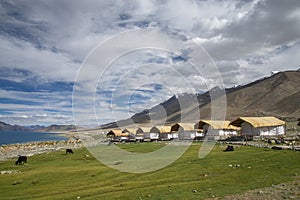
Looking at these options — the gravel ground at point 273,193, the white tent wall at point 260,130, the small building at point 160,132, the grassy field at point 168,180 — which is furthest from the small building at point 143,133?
the gravel ground at point 273,193

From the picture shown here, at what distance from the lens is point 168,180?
86.1 feet

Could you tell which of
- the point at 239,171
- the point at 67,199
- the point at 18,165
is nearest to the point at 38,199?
the point at 67,199

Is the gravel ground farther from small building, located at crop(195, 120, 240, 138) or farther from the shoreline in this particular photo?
small building, located at crop(195, 120, 240, 138)

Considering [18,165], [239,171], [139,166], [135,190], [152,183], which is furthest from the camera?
[18,165]

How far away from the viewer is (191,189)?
22.0 metres

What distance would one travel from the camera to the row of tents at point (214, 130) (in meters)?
75.5

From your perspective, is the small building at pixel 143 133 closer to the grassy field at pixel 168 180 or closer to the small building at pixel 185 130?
the small building at pixel 185 130

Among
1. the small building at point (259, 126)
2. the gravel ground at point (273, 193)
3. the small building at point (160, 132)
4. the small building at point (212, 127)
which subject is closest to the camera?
the gravel ground at point (273, 193)

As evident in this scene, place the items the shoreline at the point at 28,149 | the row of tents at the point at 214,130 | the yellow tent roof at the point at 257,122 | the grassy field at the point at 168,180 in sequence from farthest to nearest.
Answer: the shoreline at the point at 28,149
the row of tents at the point at 214,130
the yellow tent roof at the point at 257,122
the grassy field at the point at 168,180

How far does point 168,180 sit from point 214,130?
72.9 meters

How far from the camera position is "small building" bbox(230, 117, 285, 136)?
7438 cm

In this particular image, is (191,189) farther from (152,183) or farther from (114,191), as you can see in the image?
(114,191)

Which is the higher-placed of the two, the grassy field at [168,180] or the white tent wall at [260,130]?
the white tent wall at [260,130]

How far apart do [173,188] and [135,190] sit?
307 cm
